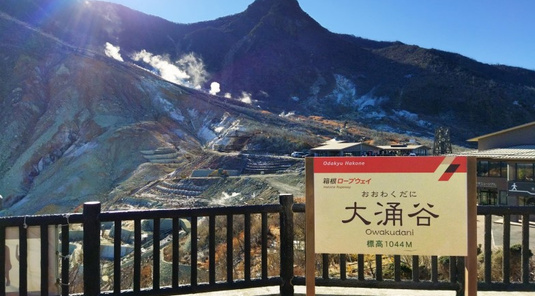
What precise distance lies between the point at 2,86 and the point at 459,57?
124 meters

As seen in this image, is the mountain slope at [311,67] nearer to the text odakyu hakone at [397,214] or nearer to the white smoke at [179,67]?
the white smoke at [179,67]

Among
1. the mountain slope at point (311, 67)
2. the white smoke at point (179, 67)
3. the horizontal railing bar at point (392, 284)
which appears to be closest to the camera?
the horizontal railing bar at point (392, 284)

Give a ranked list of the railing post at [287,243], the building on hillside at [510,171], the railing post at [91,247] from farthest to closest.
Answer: the building on hillside at [510,171] < the railing post at [287,243] < the railing post at [91,247]

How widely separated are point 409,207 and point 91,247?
2.79m

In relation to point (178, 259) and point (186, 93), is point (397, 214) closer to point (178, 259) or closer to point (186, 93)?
point (178, 259)

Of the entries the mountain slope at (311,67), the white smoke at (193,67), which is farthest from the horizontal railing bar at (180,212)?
the white smoke at (193,67)

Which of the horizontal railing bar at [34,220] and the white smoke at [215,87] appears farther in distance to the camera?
the white smoke at [215,87]

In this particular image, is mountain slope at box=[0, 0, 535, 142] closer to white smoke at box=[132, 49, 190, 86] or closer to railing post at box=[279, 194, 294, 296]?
white smoke at box=[132, 49, 190, 86]

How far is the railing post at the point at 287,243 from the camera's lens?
13.3ft

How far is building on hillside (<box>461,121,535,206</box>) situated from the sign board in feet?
67.7

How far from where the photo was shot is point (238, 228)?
13.6 metres

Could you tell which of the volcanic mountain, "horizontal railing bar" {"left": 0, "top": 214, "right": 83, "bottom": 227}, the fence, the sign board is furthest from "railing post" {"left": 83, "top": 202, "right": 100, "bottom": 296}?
the volcanic mountain

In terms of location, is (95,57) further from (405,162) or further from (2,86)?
(405,162)

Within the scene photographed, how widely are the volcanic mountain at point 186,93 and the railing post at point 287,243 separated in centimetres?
2886
